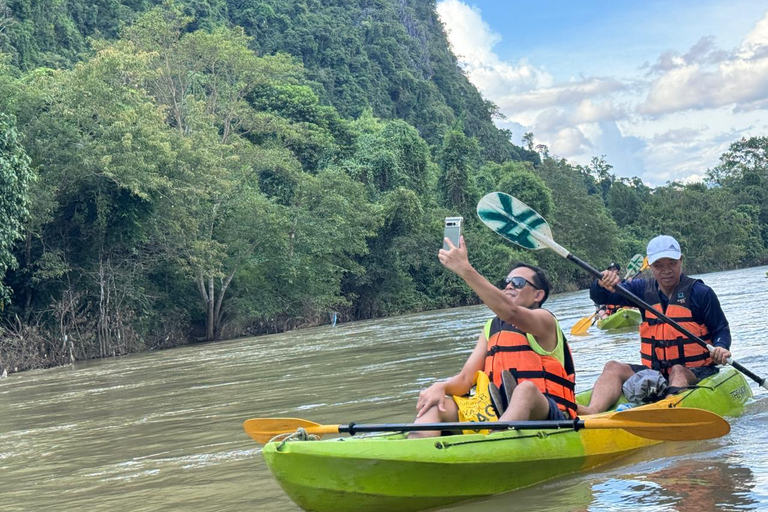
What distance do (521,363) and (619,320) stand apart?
10.6 metres

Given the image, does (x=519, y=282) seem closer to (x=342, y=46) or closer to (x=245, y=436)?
(x=245, y=436)

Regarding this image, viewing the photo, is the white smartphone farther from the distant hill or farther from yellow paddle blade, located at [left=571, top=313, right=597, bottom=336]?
the distant hill

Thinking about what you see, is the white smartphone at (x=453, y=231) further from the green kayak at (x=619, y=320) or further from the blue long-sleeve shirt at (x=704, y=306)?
the green kayak at (x=619, y=320)

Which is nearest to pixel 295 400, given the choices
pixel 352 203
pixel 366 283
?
pixel 352 203

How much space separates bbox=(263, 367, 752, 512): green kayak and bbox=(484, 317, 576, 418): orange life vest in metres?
0.24

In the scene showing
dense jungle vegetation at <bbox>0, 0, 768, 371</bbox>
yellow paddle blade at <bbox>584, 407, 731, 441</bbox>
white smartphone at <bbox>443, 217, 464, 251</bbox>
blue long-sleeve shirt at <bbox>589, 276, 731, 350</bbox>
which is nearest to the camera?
white smartphone at <bbox>443, 217, 464, 251</bbox>

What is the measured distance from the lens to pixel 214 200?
25844mm

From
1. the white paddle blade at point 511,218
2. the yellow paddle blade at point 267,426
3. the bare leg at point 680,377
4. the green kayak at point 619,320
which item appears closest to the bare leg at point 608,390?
the bare leg at point 680,377

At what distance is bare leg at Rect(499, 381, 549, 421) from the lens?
13.4 ft

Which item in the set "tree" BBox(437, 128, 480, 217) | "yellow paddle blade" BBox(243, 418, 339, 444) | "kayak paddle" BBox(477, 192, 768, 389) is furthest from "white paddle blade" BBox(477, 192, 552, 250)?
"tree" BBox(437, 128, 480, 217)

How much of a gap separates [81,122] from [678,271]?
58.3 ft

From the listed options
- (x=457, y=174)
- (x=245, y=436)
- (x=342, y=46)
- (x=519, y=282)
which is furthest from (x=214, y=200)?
(x=342, y=46)

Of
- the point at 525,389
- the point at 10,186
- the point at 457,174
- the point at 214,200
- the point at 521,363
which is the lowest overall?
the point at 525,389

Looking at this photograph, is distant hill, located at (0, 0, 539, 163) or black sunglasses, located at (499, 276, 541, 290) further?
distant hill, located at (0, 0, 539, 163)
